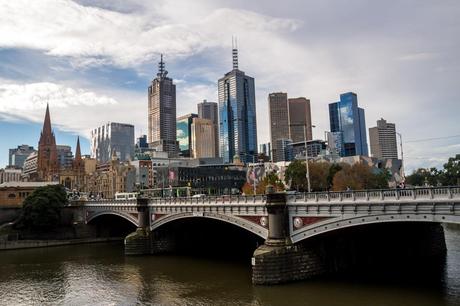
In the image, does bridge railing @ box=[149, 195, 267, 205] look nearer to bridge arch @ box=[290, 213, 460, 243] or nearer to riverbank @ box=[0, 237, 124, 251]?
bridge arch @ box=[290, 213, 460, 243]

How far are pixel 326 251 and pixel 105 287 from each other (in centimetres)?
2263

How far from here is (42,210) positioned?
8325 cm

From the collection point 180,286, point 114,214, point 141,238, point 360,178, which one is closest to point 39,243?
point 114,214

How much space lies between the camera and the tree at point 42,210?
82.2 meters

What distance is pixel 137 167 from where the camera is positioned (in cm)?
18862

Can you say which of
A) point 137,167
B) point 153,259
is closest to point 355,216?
point 153,259

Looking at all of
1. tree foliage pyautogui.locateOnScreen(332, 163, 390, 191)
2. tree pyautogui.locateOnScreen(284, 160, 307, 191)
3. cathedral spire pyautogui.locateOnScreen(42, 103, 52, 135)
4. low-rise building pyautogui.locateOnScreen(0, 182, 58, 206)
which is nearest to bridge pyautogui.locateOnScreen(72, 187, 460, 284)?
tree pyautogui.locateOnScreen(284, 160, 307, 191)

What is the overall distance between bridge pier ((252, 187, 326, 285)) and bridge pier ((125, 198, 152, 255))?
27820 millimetres

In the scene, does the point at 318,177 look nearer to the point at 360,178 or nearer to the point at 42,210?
the point at 360,178

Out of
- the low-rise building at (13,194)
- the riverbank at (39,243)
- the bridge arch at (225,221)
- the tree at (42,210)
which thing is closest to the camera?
the bridge arch at (225,221)

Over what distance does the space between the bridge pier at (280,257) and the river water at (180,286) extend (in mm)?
1171

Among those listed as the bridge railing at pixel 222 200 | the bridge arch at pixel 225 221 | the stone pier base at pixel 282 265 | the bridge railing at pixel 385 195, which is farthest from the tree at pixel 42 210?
the bridge railing at pixel 385 195

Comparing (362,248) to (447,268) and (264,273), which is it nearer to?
(447,268)

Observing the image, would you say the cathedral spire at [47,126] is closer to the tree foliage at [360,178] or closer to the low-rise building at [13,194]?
the low-rise building at [13,194]
